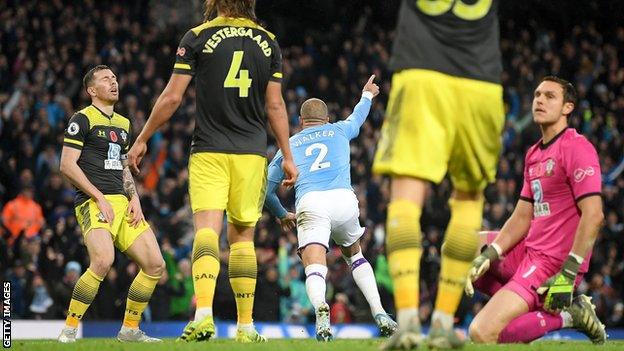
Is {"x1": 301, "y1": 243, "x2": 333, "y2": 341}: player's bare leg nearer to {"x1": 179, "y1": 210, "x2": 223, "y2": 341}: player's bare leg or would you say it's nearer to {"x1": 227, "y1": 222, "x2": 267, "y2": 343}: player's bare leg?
{"x1": 227, "y1": 222, "x2": 267, "y2": 343}: player's bare leg

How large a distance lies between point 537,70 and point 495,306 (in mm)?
17011

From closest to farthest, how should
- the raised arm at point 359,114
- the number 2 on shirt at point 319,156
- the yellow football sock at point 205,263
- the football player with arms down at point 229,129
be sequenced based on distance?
the yellow football sock at point 205,263
the football player with arms down at point 229,129
the number 2 on shirt at point 319,156
the raised arm at point 359,114

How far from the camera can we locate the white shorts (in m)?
9.62

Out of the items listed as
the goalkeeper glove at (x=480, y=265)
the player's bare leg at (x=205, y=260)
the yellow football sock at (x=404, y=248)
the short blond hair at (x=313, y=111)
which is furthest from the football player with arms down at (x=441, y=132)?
the short blond hair at (x=313, y=111)

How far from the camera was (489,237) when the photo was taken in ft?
28.7

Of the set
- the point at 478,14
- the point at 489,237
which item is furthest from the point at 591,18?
the point at 478,14

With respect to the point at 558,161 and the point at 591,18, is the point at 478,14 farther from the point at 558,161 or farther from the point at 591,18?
the point at 591,18

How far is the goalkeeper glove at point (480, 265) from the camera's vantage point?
25.6 ft

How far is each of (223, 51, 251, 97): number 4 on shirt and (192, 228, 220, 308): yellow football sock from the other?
1.13 metres

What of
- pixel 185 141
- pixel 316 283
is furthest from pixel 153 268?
pixel 185 141

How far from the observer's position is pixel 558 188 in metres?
8.06

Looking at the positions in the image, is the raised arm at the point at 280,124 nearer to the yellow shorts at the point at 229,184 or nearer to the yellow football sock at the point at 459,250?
the yellow shorts at the point at 229,184

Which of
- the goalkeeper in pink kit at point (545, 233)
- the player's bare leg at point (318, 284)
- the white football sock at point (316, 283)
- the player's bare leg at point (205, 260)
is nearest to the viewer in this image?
the player's bare leg at point (205, 260)

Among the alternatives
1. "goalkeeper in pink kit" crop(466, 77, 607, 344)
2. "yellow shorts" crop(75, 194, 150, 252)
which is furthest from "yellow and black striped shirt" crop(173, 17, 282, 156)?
"goalkeeper in pink kit" crop(466, 77, 607, 344)
